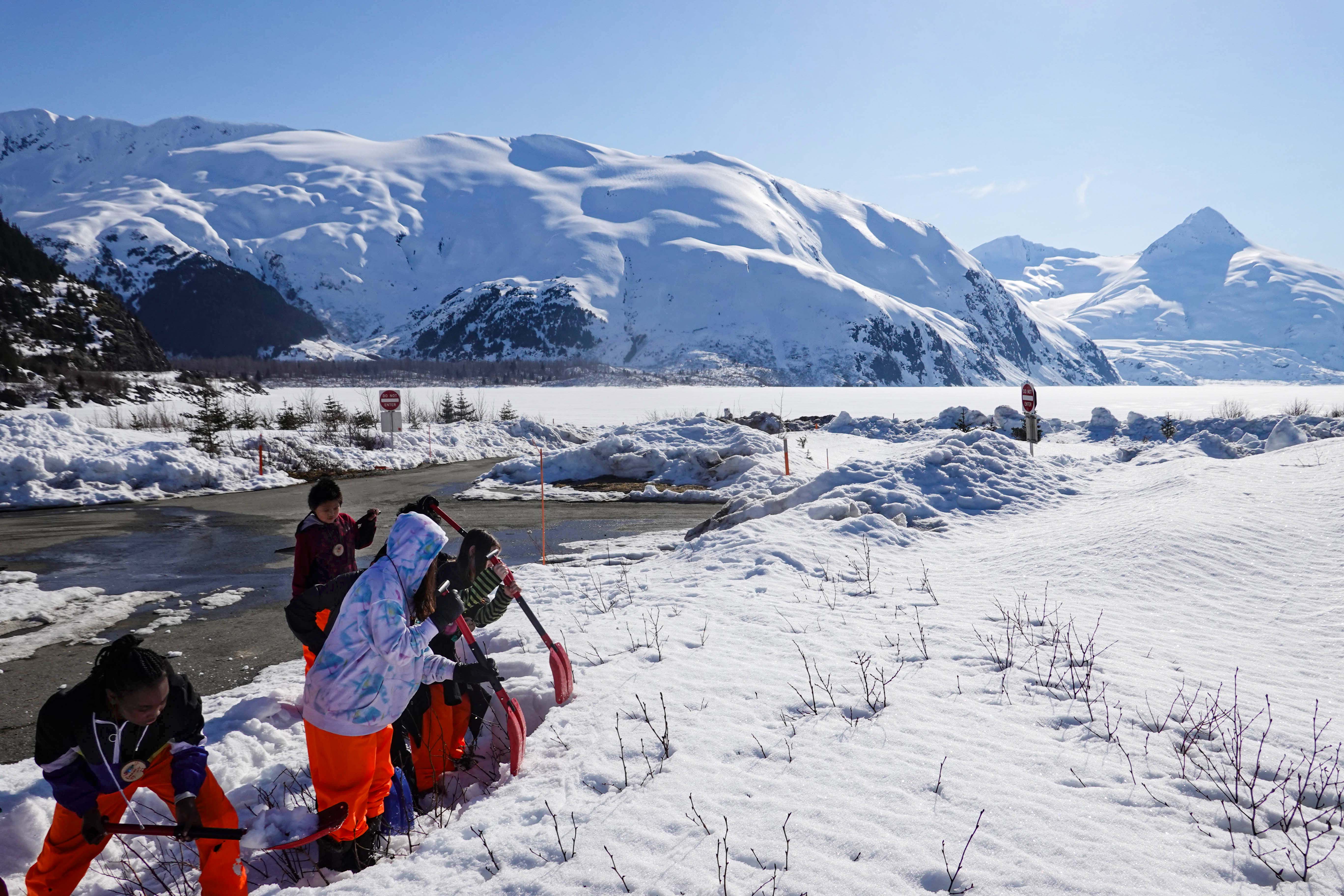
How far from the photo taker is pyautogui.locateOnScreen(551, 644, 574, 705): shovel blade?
5.07 metres

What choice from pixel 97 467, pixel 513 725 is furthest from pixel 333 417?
pixel 513 725

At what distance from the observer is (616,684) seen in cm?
536

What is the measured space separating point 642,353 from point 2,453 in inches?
6497

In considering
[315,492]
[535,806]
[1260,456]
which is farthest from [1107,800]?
[1260,456]

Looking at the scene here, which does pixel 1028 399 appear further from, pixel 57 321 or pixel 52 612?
pixel 57 321

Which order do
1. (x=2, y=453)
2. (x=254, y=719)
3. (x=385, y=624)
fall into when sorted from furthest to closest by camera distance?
1. (x=2, y=453)
2. (x=254, y=719)
3. (x=385, y=624)

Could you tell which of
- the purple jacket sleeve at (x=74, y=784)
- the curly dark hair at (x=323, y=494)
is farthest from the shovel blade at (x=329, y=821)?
the curly dark hair at (x=323, y=494)

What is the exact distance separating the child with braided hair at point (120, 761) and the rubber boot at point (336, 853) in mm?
334

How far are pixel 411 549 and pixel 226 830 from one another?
4.60 ft

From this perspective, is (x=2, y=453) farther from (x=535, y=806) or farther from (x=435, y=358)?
(x=435, y=358)

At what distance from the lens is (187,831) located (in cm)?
305

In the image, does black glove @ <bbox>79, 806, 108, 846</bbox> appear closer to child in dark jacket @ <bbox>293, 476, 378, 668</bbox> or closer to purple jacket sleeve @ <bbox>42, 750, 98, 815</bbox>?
purple jacket sleeve @ <bbox>42, 750, 98, 815</bbox>

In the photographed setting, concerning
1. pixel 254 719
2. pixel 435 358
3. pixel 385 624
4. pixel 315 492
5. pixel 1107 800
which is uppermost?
pixel 435 358

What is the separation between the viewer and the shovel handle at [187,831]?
9.95ft
